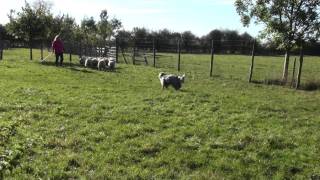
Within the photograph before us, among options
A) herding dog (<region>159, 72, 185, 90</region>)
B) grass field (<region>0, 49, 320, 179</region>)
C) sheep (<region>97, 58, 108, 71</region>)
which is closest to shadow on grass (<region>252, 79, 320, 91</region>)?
grass field (<region>0, 49, 320, 179</region>)

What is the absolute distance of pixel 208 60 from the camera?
52000mm

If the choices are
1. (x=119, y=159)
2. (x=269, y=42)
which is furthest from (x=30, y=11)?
(x=119, y=159)

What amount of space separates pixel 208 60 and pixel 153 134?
136 feet

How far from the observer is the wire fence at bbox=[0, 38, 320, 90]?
26952 mm

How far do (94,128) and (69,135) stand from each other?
2.83 feet

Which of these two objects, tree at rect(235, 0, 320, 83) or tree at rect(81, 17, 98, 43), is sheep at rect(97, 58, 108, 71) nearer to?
tree at rect(235, 0, 320, 83)

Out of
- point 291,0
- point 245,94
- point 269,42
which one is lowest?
point 245,94

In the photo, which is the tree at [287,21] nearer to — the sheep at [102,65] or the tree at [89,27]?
the sheep at [102,65]

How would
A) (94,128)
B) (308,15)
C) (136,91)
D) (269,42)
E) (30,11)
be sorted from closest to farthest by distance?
(94,128) → (136,91) → (308,15) → (269,42) → (30,11)

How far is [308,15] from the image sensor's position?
25.9 metres

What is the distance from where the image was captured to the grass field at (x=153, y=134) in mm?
8516

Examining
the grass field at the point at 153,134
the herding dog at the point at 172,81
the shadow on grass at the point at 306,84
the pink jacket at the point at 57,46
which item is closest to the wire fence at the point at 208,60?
the shadow on grass at the point at 306,84

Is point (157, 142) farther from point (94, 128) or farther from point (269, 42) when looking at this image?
point (269, 42)

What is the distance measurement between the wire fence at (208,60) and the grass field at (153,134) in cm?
845
